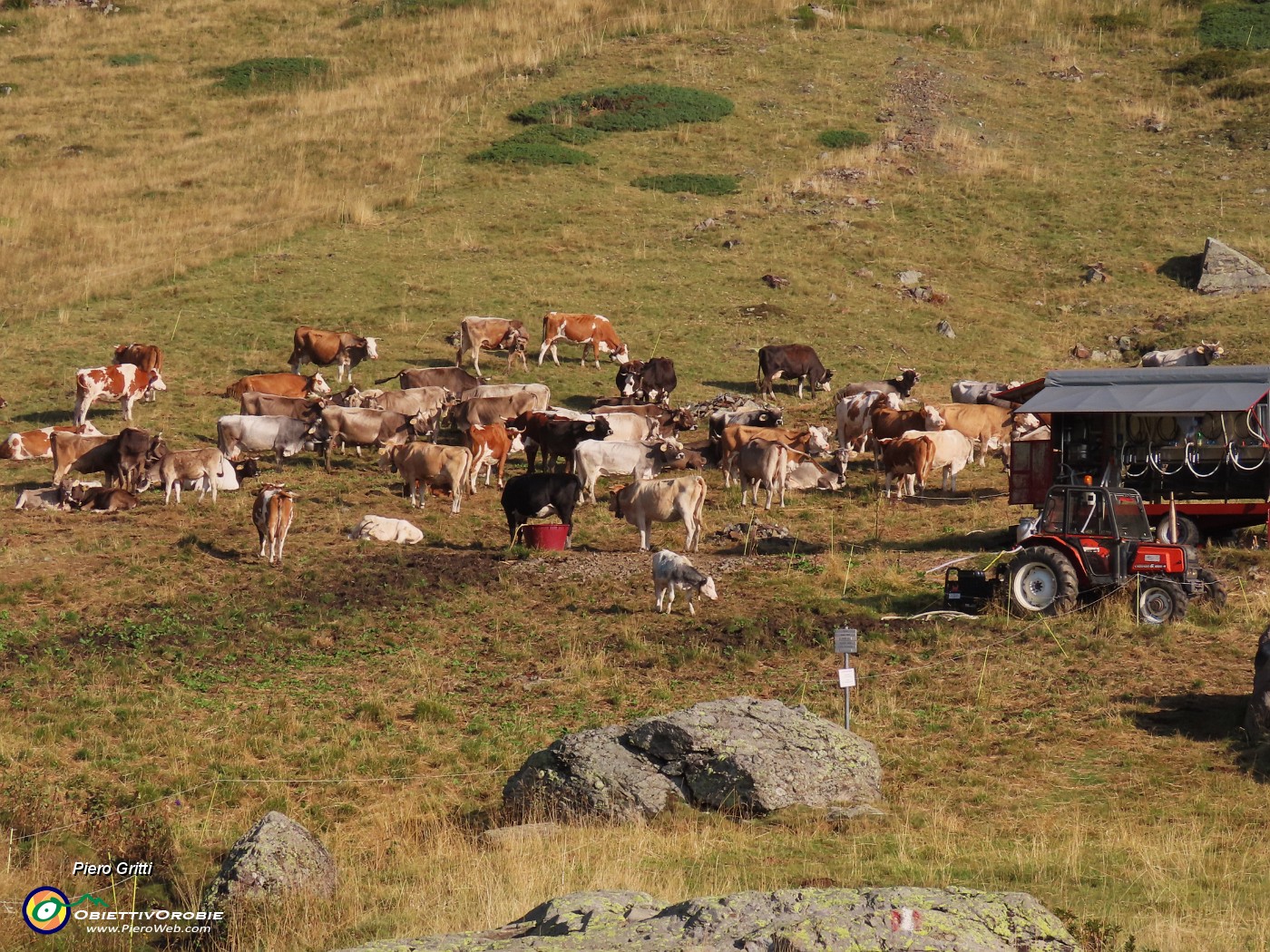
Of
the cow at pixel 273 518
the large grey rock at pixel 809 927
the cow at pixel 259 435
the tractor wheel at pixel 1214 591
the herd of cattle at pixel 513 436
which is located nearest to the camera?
the large grey rock at pixel 809 927

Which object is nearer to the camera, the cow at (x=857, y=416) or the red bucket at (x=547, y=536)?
the red bucket at (x=547, y=536)

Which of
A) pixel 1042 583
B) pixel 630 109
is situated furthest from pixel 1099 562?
pixel 630 109

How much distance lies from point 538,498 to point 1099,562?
8.46 meters

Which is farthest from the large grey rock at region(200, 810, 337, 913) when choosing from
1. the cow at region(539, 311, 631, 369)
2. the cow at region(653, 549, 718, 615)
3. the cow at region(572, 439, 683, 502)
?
the cow at region(539, 311, 631, 369)

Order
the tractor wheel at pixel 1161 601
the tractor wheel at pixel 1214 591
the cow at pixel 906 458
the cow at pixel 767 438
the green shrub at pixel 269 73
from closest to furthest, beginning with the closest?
1. the tractor wheel at pixel 1161 601
2. the tractor wheel at pixel 1214 591
3. the cow at pixel 906 458
4. the cow at pixel 767 438
5. the green shrub at pixel 269 73

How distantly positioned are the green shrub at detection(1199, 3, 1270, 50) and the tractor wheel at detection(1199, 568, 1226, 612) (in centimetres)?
4381

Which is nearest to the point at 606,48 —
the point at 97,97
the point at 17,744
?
the point at 97,97

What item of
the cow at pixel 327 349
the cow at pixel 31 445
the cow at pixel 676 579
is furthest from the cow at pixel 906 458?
the cow at pixel 31 445

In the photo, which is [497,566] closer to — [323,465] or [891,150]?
[323,465]

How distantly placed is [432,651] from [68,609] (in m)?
4.88

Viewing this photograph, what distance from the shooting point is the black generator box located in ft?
58.3

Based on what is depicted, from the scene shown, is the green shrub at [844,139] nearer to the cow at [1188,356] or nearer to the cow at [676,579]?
the cow at [1188,356]

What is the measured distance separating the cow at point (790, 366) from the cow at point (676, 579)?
14.0m

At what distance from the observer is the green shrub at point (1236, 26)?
2169 inches
